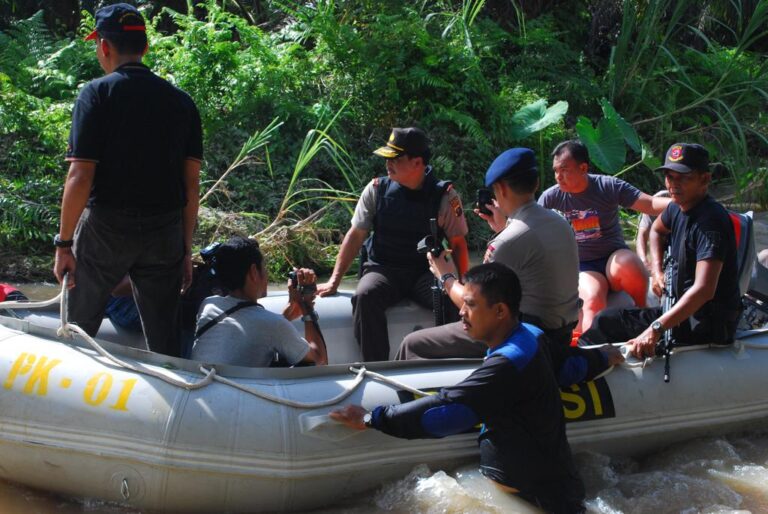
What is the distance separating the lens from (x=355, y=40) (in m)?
9.20

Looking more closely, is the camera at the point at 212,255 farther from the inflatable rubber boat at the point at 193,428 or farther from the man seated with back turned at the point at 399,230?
the man seated with back turned at the point at 399,230

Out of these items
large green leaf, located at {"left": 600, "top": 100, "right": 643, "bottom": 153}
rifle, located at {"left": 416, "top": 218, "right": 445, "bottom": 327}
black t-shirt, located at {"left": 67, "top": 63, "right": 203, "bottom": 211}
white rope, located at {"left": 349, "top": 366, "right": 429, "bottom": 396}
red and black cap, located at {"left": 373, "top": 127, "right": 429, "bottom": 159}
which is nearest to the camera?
black t-shirt, located at {"left": 67, "top": 63, "right": 203, "bottom": 211}

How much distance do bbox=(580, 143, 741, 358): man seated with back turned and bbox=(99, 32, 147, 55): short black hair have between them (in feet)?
7.15

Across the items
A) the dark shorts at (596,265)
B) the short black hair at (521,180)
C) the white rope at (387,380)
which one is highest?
the short black hair at (521,180)

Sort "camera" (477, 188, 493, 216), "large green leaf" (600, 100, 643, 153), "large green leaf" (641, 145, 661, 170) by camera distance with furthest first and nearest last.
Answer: "large green leaf" (641, 145, 661, 170) < "large green leaf" (600, 100, 643, 153) < "camera" (477, 188, 493, 216)

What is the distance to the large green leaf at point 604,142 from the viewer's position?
322 inches

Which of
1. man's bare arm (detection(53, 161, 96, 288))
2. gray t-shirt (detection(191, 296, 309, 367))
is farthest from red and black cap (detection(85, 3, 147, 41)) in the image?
gray t-shirt (detection(191, 296, 309, 367))

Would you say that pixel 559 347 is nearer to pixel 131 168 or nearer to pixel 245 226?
pixel 131 168

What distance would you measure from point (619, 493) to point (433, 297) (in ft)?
3.98

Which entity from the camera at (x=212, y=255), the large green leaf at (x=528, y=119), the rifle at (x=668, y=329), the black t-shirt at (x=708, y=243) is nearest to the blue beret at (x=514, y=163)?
the black t-shirt at (x=708, y=243)

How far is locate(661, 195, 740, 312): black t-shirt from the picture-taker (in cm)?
369

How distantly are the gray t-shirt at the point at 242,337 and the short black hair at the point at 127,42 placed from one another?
0.99 m

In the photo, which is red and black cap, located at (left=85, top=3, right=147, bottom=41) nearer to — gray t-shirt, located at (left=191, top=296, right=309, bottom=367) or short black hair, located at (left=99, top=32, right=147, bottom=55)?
short black hair, located at (left=99, top=32, right=147, bottom=55)

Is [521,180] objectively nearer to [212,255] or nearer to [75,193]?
[212,255]
